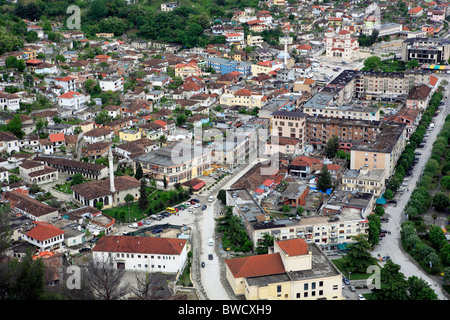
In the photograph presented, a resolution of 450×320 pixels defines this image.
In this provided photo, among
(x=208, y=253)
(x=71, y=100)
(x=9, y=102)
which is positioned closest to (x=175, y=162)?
(x=208, y=253)

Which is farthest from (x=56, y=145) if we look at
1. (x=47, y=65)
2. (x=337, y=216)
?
(x=337, y=216)

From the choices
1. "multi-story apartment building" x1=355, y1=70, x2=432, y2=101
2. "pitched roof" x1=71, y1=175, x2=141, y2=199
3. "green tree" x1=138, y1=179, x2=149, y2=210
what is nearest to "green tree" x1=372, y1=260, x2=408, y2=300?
"green tree" x1=138, y1=179, x2=149, y2=210

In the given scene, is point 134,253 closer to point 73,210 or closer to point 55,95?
point 73,210

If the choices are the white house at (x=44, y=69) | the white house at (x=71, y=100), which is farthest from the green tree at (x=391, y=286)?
the white house at (x=44, y=69)

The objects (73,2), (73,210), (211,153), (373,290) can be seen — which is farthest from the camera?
(73,2)

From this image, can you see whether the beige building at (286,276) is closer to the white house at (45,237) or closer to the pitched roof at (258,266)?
the pitched roof at (258,266)

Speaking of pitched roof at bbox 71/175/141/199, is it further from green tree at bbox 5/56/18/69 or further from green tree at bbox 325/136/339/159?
green tree at bbox 5/56/18/69
